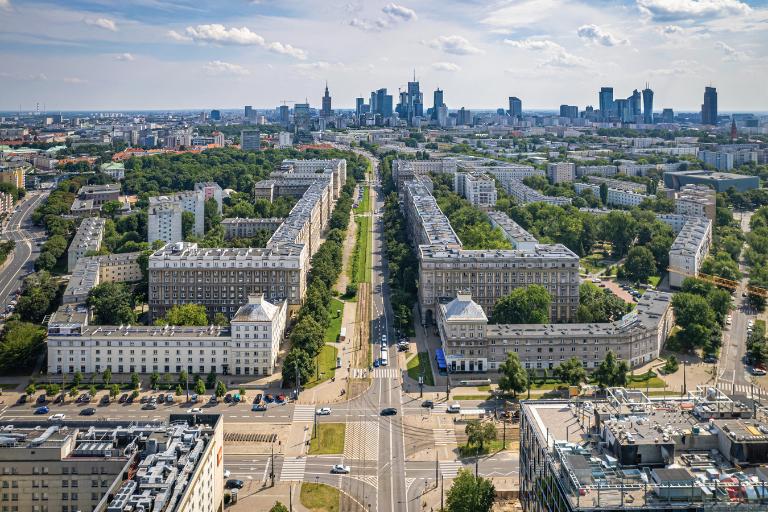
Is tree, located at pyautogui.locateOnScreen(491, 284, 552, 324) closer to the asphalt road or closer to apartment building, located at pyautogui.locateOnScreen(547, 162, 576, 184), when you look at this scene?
the asphalt road

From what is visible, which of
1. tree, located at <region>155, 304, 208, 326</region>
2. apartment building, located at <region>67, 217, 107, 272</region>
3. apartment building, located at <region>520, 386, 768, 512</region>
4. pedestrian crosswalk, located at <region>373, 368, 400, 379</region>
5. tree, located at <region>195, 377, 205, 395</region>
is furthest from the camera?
apartment building, located at <region>67, 217, 107, 272</region>

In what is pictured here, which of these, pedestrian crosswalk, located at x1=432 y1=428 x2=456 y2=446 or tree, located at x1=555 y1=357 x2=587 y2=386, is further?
tree, located at x1=555 y1=357 x2=587 y2=386

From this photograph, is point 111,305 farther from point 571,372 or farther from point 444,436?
point 571,372

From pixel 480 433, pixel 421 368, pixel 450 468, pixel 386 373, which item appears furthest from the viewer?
pixel 421 368

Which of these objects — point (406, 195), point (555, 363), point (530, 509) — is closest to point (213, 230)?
point (406, 195)

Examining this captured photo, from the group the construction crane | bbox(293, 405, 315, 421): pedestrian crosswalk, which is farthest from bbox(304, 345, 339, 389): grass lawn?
the construction crane

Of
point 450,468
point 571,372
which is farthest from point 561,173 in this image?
point 450,468

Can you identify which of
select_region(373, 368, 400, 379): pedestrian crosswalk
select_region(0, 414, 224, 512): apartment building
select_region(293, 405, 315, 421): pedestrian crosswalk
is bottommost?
select_region(293, 405, 315, 421): pedestrian crosswalk
